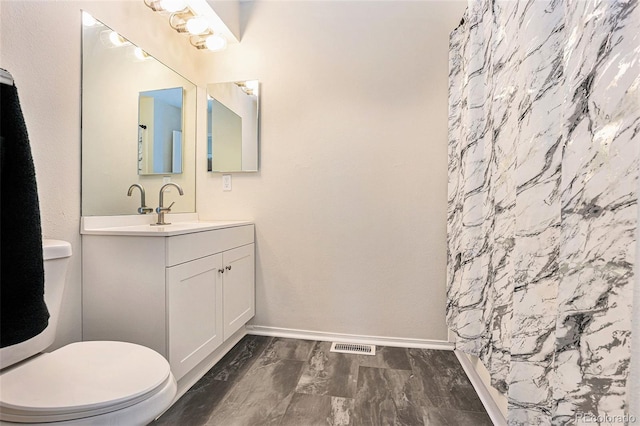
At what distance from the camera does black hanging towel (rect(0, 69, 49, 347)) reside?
0.79 m

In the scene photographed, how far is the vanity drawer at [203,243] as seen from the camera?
53.7 inches

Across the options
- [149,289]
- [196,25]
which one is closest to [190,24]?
[196,25]

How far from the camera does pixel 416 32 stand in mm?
2027

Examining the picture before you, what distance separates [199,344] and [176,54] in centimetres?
191

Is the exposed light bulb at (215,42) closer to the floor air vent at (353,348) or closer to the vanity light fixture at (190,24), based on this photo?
the vanity light fixture at (190,24)

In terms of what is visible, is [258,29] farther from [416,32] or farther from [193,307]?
[193,307]

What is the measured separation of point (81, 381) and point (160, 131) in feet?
4.96

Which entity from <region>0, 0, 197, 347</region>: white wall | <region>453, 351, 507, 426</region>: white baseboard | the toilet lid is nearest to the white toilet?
the toilet lid

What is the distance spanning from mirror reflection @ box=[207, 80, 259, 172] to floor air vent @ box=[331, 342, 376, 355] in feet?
4.61

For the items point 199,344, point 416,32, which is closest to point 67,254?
point 199,344

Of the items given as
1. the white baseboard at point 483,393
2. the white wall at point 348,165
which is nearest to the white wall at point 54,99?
the white wall at point 348,165

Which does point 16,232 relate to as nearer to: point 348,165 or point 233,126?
point 233,126

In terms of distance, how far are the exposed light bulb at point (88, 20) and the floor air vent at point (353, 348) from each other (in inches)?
89.6

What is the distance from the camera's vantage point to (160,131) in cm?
192
